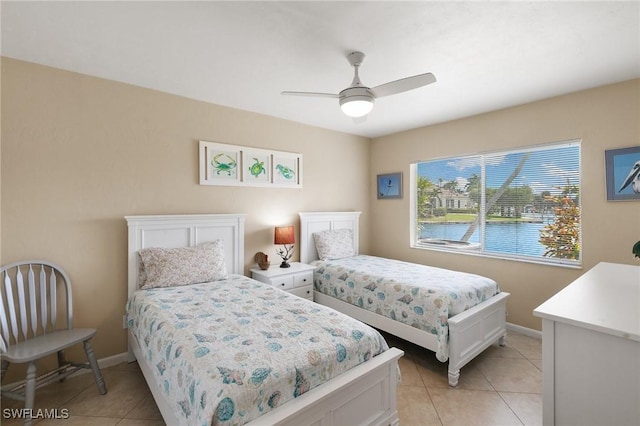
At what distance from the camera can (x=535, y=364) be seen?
8.74ft

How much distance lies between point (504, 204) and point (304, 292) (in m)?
→ 2.65

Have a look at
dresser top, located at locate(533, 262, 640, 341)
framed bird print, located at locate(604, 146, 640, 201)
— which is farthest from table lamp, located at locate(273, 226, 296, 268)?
framed bird print, located at locate(604, 146, 640, 201)

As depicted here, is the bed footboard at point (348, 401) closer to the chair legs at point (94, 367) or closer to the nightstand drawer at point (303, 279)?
the chair legs at point (94, 367)

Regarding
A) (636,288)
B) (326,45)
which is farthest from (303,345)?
(326,45)

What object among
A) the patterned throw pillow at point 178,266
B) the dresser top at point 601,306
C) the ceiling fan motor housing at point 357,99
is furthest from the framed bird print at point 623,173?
the patterned throw pillow at point 178,266

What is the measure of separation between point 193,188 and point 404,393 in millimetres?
2775

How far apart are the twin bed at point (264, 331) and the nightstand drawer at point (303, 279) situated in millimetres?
141

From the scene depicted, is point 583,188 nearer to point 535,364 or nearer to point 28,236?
point 535,364

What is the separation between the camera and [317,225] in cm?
415

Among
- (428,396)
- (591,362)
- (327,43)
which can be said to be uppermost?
(327,43)

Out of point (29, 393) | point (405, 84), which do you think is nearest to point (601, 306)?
point (405, 84)

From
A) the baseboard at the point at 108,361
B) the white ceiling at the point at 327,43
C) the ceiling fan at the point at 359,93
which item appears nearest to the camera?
the white ceiling at the point at 327,43

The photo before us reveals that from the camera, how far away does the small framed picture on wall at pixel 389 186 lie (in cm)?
452

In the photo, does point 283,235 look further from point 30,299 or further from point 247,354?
point 30,299
